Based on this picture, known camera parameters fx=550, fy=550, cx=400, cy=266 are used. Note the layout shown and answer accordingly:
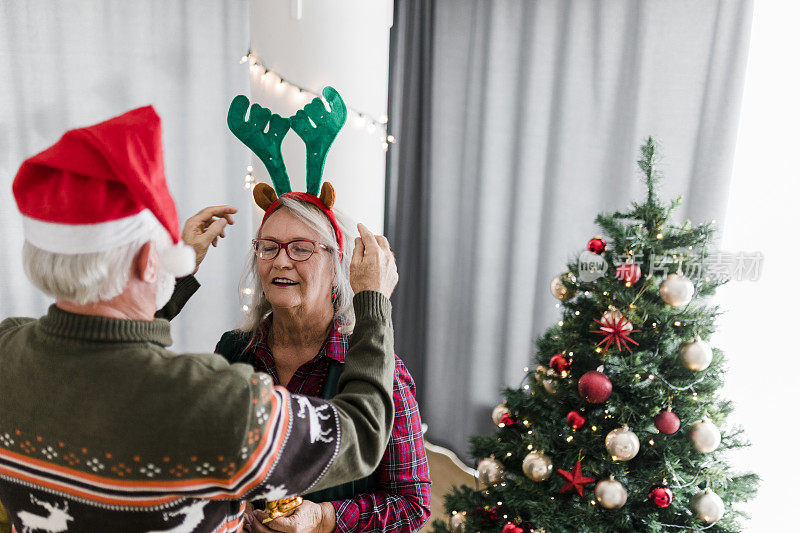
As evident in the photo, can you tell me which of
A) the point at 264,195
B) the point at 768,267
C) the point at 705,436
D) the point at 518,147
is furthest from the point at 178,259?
the point at 518,147

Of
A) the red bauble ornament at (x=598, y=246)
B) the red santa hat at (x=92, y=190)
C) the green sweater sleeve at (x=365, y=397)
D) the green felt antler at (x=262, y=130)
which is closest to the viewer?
the red santa hat at (x=92, y=190)

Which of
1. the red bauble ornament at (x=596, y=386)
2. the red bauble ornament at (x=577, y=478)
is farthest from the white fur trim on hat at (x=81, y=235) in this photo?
the red bauble ornament at (x=577, y=478)

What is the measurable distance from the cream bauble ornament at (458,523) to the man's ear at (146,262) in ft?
4.76

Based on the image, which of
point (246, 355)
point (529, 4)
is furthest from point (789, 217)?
point (246, 355)

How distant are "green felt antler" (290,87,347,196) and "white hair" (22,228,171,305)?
2.52 feet

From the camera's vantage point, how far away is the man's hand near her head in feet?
4.56

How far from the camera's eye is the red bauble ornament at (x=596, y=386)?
1.50 m

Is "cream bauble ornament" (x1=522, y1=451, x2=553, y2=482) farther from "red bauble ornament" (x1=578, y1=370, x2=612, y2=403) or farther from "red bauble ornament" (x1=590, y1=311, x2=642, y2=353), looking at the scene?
"red bauble ornament" (x1=590, y1=311, x2=642, y2=353)

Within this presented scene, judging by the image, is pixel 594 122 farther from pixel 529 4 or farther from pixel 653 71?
pixel 529 4

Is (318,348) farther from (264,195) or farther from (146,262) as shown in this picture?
(146,262)

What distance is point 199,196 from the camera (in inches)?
116

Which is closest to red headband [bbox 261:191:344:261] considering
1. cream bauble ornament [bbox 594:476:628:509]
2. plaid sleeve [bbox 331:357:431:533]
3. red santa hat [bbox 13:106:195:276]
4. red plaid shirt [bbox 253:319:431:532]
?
red plaid shirt [bbox 253:319:431:532]

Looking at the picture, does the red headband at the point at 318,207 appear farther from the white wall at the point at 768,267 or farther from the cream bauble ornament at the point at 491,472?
the white wall at the point at 768,267

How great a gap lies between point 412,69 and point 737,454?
234 centimetres
